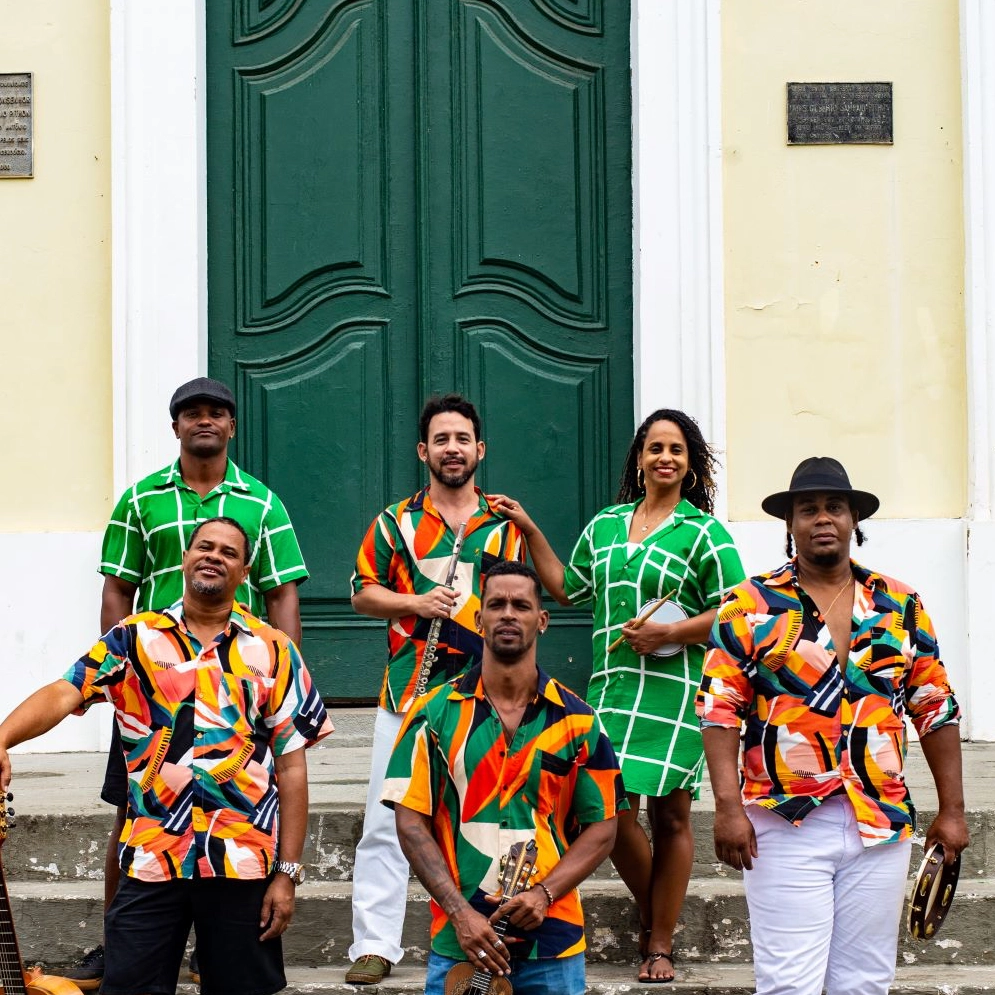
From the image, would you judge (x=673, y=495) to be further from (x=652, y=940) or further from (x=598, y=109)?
(x=598, y=109)

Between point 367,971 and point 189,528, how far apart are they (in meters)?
1.46

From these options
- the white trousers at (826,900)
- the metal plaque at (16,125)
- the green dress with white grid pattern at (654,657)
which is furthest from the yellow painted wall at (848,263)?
the white trousers at (826,900)

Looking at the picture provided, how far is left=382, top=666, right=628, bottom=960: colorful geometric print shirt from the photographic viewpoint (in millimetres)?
3922

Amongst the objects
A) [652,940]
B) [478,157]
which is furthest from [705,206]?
[652,940]

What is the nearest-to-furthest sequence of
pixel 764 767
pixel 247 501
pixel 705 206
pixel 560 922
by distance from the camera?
pixel 560 922, pixel 764 767, pixel 247 501, pixel 705 206

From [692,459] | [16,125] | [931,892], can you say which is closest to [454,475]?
[692,459]

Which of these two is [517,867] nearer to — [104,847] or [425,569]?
[425,569]

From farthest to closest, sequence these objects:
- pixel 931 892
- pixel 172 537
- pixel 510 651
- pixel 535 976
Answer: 1. pixel 172 537
2. pixel 931 892
3. pixel 510 651
4. pixel 535 976

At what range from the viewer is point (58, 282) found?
24.1ft

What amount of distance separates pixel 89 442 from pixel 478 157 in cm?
218

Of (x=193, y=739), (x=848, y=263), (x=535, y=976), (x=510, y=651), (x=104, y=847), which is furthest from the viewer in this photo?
(x=848, y=263)

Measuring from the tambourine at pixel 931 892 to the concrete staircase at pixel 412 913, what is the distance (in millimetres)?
731

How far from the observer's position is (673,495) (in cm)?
529

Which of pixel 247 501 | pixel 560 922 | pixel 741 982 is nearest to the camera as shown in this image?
pixel 560 922
